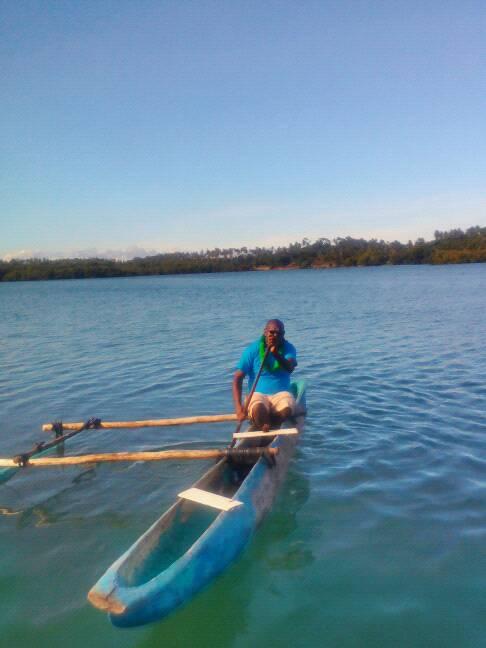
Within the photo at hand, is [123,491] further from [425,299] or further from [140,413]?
[425,299]

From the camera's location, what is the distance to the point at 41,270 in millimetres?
121750

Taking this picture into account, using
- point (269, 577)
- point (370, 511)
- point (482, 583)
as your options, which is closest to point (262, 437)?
point (370, 511)

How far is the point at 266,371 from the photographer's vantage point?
8133mm

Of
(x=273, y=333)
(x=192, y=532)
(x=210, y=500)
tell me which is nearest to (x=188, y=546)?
(x=192, y=532)

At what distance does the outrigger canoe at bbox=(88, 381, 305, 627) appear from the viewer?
3.83m

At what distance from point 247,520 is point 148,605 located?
158cm

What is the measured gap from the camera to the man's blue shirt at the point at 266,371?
799cm

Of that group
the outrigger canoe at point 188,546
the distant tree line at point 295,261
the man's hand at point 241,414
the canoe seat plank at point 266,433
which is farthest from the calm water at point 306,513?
the distant tree line at point 295,261

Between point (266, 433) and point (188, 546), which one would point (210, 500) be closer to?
point (188, 546)

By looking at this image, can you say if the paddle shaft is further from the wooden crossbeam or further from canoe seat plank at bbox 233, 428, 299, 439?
the wooden crossbeam

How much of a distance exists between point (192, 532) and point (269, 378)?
3193 mm

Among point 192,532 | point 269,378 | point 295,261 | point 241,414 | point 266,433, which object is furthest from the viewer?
point 295,261

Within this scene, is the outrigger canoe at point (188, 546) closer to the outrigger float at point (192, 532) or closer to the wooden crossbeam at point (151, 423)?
the outrigger float at point (192, 532)

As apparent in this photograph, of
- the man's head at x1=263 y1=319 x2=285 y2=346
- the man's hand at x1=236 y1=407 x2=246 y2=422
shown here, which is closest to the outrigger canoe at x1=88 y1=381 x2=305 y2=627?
the man's hand at x1=236 y1=407 x2=246 y2=422
